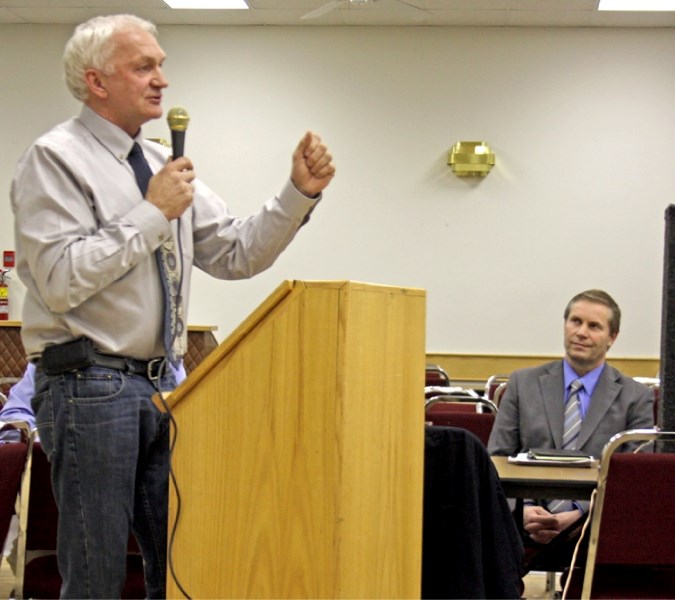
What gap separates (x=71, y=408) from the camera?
6.74ft

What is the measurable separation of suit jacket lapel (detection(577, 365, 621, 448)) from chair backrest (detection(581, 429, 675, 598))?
0.99 metres

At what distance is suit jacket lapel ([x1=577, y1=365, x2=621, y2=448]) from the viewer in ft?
12.8

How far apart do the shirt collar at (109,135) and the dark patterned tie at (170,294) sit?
0.12 feet

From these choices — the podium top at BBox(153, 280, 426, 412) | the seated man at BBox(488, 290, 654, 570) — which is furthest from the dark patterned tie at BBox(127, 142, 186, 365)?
the seated man at BBox(488, 290, 654, 570)

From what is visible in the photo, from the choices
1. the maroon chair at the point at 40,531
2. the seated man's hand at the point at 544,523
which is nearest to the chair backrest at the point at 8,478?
the maroon chair at the point at 40,531

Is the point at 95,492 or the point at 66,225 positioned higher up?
the point at 66,225

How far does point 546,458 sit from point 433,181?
6450 mm

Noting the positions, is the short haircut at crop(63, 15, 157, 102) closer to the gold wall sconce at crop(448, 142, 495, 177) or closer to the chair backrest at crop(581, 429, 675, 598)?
the chair backrest at crop(581, 429, 675, 598)

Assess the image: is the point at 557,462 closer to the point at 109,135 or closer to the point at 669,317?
the point at 669,317

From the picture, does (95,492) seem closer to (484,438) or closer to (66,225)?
(66,225)

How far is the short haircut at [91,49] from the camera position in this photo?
2.26m

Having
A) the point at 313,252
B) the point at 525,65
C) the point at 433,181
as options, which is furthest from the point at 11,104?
the point at 525,65

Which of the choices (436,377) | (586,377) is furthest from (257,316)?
(436,377)

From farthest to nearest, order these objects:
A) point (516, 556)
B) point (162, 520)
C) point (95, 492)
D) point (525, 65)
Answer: point (525, 65)
point (516, 556)
point (162, 520)
point (95, 492)
